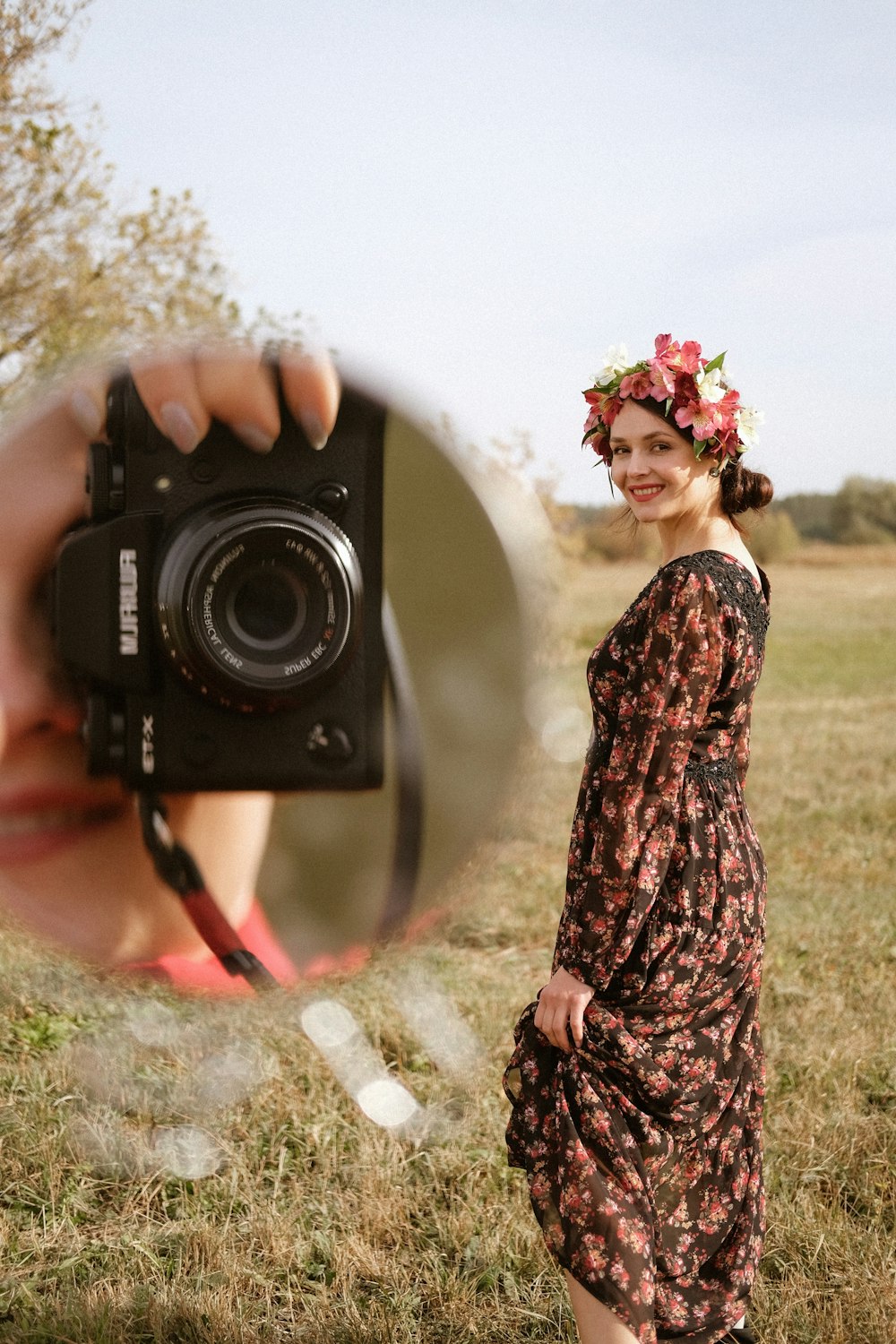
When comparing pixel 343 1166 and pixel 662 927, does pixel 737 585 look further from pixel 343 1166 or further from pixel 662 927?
pixel 343 1166

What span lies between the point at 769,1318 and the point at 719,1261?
0.23 metres

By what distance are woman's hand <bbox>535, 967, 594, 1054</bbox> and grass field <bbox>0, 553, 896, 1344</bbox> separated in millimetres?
Answer: 164

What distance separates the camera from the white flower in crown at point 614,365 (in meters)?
1.87

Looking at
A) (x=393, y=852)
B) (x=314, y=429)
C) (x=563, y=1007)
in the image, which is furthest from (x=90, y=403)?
(x=563, y=1007)

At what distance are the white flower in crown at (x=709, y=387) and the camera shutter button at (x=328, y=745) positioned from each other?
0.80m

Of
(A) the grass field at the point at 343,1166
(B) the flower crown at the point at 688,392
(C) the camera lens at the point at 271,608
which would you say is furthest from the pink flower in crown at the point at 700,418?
(C) the camera lens at the point at 271,608

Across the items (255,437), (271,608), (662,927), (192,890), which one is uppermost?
(255,437)

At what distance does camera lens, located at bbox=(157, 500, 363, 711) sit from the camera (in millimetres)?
1202

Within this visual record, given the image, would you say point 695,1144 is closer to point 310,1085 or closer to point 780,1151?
point 780,1151

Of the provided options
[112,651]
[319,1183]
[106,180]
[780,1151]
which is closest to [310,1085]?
[319,1183]

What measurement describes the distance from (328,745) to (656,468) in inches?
30.1

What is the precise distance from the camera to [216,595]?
1203 millimetres

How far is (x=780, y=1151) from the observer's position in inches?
102

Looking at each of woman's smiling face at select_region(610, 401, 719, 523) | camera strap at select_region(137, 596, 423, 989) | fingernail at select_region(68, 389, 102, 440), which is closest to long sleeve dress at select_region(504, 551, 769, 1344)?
woman's smiling face at select_region(610, 401, 719, 523)
